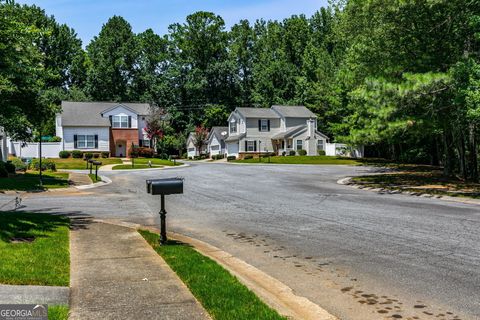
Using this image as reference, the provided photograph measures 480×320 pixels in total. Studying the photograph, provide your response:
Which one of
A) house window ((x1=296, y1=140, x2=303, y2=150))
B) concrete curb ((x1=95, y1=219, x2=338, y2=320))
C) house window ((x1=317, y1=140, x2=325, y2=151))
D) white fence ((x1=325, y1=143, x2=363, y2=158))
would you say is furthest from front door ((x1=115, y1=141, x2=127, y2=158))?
concrete curb ((x1=95, y1=219, x2=338, y2=320))

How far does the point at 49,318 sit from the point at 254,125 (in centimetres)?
6458

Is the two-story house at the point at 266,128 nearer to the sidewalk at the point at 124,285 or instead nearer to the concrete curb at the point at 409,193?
the concrete curb at the point at 409,193

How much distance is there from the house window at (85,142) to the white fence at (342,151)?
1182 inches

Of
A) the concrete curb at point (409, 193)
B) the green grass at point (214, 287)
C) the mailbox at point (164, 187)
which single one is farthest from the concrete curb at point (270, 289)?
the concrete curb at point (409, 193)

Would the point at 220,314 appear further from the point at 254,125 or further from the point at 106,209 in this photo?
the point at 254,125

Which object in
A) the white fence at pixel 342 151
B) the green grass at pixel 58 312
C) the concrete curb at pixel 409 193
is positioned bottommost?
the concrete curb at pixel 409 193

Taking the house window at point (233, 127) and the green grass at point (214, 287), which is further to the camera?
the house window at point (233, 127)

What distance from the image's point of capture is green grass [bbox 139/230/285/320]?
553 centimetres

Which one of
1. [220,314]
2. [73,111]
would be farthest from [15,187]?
[73,111]

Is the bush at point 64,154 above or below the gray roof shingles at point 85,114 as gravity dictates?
below

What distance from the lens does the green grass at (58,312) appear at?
5199 mm

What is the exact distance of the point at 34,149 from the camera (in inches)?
2231

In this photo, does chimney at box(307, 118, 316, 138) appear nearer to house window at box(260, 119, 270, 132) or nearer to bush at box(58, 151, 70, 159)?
house window at box(260, 119, 270, 132)

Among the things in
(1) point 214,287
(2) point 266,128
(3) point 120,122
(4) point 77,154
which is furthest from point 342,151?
(1) point 214,287
